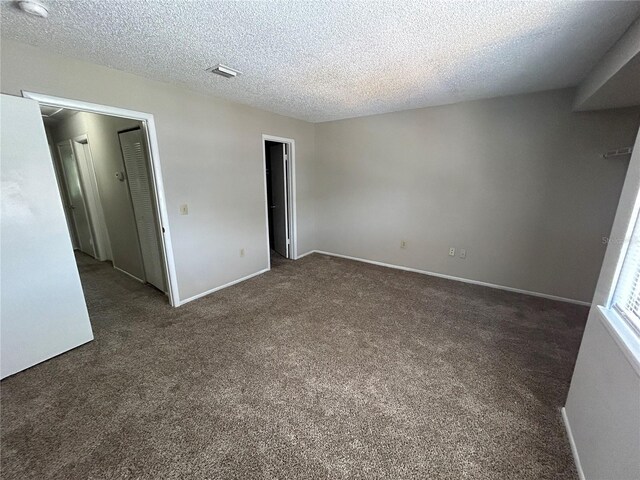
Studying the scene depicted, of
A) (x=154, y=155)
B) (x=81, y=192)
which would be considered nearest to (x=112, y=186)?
(x=81, y=192)

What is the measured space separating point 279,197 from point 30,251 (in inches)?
126

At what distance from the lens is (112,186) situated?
12.1 feet

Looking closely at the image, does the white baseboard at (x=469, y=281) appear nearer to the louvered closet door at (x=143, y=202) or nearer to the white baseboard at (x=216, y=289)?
the white baseboard at (x=216, y=289)

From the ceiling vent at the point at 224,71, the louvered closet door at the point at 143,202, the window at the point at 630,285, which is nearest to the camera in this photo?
the window at the point at 630,285

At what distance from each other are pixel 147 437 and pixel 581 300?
14.6ft

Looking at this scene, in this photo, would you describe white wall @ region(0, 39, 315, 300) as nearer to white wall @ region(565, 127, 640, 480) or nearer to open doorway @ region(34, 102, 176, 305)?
open doorway @ region(34, 102, 176, 305)

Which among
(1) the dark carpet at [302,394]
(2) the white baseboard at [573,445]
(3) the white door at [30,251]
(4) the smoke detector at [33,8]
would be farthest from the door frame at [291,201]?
(2) the white baseboard at [573,445]

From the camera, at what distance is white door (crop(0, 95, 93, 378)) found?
183cm

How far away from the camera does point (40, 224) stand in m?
2.00

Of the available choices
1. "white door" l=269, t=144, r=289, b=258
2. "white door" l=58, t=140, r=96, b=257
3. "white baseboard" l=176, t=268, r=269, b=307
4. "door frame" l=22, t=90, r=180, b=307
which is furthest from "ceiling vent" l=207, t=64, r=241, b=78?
"white door" l=58, t=140, r=96, b=257

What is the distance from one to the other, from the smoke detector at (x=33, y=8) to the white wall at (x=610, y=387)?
10.6 feet

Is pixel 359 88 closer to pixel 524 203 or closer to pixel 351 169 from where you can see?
pixel 351 169

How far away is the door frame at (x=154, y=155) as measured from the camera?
2.04 metres

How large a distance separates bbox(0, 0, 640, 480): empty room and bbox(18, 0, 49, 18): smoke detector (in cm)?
3
